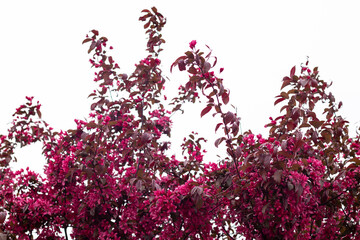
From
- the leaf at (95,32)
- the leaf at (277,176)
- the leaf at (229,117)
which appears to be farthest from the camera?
the leaf at (95,32)

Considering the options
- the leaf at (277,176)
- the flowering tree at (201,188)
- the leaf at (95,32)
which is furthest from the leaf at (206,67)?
the leaf at (95,32)

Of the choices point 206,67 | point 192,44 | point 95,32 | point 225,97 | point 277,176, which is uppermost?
point 95,32

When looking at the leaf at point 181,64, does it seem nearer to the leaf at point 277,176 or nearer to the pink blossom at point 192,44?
the pink blossom at point 192,44

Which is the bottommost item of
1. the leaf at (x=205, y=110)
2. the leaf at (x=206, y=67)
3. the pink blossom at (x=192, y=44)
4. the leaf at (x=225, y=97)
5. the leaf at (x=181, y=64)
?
the leaf at (x=205, y=110)

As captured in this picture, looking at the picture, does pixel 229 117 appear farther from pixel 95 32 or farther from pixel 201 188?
pixel 95 32

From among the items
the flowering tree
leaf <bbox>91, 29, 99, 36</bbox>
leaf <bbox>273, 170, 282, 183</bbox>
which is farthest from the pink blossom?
leaf <bbox>91, 29, 99, 36</bbox>

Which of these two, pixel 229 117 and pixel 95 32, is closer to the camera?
pixel 229 117

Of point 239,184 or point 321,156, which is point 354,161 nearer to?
point 321,156

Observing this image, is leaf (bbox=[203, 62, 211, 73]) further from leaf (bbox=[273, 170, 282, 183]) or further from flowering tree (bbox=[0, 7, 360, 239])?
leaf (bbox=[273, 170, 282, 183])

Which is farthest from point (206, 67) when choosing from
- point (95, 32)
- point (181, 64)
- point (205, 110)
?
point (95, 32)

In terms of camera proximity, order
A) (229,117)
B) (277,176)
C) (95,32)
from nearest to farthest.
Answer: (277,176), (229,117), (95,32)

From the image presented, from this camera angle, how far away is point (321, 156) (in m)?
2.49

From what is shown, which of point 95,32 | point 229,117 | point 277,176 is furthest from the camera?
point 95,32

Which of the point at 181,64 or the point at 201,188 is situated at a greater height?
the point at 181,64
